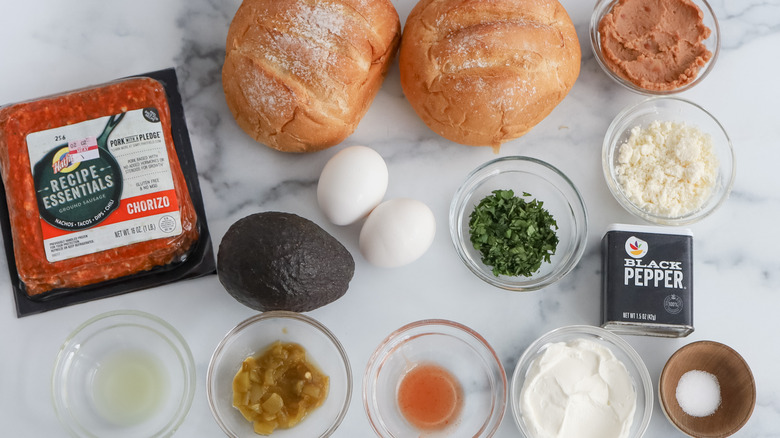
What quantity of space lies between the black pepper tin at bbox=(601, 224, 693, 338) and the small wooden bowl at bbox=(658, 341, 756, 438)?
0.08 m

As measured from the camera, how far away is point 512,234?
1690mm

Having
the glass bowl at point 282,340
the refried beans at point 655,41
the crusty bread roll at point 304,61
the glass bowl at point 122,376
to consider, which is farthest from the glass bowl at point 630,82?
the glass bowl at point 122,376

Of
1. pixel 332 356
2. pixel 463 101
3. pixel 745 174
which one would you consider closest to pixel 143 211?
pixel 332 356

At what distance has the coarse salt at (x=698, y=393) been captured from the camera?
169 centimetres

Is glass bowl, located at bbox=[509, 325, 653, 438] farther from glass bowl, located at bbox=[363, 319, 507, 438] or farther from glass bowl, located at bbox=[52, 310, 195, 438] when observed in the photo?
glass bowl, located at bbox=[52, 310, 195, 438]

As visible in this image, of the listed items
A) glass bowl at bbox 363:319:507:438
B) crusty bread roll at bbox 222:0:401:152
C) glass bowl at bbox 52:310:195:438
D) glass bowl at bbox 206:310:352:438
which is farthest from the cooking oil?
crusty bread roll at bbox 222:0:401:152

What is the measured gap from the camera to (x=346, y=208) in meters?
1.61

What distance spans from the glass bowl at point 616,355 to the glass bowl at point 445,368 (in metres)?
0.05

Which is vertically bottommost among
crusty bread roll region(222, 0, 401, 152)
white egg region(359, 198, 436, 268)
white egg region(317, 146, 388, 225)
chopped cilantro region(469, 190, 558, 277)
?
chopped cilantro region(469, 190, 558, 277)

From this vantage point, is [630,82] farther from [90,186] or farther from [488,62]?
[90,186]

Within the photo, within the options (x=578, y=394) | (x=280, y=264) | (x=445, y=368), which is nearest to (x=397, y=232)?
(x=280, y=264)

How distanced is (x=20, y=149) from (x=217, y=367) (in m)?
0.68

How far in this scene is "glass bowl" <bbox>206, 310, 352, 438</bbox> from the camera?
63.7 inches

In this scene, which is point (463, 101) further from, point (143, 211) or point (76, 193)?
point (76, 193)
